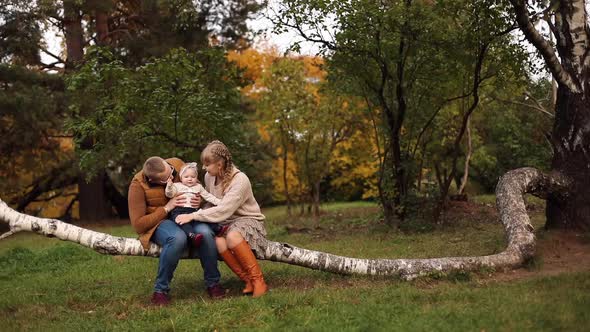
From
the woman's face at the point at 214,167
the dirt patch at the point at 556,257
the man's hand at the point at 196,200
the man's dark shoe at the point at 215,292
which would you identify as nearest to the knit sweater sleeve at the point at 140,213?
the man's hand at the point at 196,200

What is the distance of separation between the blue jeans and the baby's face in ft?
1.40

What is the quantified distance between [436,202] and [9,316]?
28.6 ft

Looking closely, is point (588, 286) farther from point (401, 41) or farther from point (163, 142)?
point (163, 142)

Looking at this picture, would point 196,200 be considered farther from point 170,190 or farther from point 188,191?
point 170,190

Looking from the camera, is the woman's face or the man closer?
the man

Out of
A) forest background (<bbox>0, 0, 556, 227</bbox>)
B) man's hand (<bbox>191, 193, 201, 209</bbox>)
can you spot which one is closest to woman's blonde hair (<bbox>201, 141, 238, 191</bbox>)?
man's hand (<bbox>191, 193, 201, 209</bbox>)

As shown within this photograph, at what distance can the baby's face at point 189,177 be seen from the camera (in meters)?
6.01

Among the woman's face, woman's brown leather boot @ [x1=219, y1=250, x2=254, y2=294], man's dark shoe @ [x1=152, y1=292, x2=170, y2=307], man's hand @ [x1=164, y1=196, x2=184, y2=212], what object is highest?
the woman's face

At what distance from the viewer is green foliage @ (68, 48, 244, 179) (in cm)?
1016

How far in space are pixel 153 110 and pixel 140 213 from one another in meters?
4.82

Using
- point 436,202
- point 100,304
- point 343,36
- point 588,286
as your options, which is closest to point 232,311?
point 100,304

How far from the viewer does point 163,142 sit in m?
10.7

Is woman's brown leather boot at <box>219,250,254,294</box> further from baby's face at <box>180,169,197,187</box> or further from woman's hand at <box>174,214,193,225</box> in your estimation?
baby's face at <box>180,169,197,187</box>

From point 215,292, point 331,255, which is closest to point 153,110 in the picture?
point 215,292
